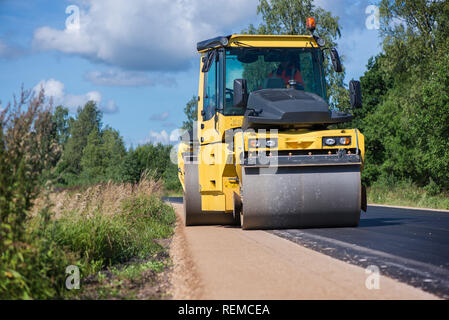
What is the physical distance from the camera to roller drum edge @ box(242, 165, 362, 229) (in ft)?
29.2

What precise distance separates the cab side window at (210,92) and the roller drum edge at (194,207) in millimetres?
1128

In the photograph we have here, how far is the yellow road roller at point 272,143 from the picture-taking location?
8914 mm

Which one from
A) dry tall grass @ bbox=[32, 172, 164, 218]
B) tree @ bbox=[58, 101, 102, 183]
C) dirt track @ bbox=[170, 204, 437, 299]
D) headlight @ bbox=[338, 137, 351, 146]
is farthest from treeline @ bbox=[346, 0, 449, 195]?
tree @ bbox=[58, 101, 102, 183]

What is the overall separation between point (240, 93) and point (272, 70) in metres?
1.16

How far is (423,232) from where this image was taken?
8977 mm

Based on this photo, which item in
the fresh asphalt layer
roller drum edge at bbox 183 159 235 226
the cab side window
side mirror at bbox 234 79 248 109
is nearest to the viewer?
the fresh asphalt layer

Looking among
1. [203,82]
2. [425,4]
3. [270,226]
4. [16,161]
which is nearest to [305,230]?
[270,226]

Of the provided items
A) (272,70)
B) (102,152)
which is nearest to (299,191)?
(272,70)

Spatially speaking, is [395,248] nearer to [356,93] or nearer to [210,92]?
[356,93]

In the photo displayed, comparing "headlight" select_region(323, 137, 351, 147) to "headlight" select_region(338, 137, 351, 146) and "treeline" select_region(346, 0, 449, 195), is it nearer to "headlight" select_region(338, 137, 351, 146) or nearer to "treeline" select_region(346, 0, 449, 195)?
"headlight" select_region(338, 137, 351, 146)

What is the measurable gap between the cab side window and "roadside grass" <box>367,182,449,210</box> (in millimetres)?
12718

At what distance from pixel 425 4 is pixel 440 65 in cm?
837

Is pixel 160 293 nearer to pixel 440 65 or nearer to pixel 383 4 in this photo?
pixel 440 65

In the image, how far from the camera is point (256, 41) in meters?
10.7
